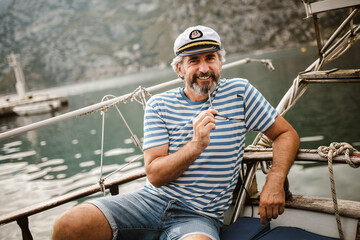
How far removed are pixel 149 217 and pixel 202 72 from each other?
1162 mm

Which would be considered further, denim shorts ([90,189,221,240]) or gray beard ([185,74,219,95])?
gray beard ([185,74,219,95])

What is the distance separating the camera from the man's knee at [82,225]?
176cm

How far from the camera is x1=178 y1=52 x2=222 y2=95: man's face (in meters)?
2.08

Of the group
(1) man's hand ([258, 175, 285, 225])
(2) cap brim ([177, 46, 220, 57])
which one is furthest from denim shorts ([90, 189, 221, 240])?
(2) cap brim ([177, 46, 220, 57])

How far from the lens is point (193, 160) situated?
1.86 metres

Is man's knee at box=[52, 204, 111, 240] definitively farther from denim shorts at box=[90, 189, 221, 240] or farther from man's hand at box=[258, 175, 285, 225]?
man's hand at box=[258, 175, 285, 225]

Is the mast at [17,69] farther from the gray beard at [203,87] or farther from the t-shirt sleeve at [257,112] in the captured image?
the t-shirt sleeve at [257,112]

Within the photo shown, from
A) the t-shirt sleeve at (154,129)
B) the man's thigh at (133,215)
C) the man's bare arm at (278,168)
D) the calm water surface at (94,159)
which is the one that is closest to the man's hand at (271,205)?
the man's bare arm at (278,168)

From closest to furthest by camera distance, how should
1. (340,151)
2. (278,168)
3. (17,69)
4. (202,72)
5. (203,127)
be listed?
(203,127)
(340,151)
(278,168)
(202,72)
(17,69)

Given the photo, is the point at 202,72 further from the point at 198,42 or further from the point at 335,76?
the point at 335,76

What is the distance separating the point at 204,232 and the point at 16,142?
23.7 meters

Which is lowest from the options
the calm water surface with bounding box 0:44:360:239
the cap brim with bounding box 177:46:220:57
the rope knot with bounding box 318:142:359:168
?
the calm water surface with bounding box 0:44:360:239

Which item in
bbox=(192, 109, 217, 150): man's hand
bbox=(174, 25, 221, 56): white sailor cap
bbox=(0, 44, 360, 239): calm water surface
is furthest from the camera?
bbox=(0, 44, 360, 239): calm water surface

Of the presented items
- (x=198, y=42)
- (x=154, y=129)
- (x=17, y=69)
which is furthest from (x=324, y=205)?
(x=17, y=69)
